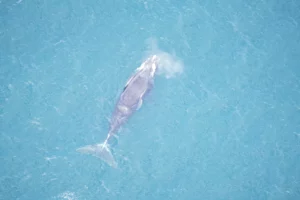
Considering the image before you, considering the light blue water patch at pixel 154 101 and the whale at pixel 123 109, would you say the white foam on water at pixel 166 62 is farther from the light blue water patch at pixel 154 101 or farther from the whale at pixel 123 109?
the whale at pixel 123 109

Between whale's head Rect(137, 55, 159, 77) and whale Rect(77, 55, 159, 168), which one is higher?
whale's head Rect(137, 55, 159, 77)

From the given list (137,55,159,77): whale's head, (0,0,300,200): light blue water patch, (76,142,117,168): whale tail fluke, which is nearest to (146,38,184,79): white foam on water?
(0,0,300,200): light blue water patch

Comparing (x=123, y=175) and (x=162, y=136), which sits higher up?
(x=162, y=136)

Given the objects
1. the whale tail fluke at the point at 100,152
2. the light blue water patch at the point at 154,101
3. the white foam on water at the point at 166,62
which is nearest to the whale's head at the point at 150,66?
the white foam on water at the point at 166,62

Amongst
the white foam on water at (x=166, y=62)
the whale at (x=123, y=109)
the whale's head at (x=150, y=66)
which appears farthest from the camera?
the white foam on water at (x=166, y=62)

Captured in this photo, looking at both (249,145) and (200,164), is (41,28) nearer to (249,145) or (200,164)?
(200,164)

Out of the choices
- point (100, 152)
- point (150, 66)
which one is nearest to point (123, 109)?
point (100, 152)

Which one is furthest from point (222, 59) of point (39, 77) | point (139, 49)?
point (39, 77)

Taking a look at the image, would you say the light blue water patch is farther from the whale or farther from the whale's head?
the whale's head
